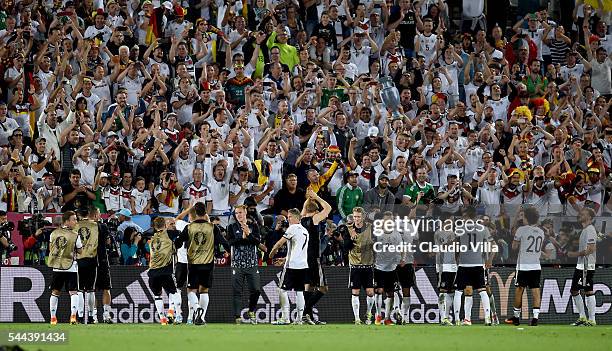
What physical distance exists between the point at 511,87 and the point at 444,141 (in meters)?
3.65

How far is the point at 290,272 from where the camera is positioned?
23.4 metres

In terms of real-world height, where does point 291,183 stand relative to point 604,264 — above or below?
above

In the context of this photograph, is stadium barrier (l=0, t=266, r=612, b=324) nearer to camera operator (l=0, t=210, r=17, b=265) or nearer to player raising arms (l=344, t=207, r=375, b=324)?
camera operator (l=0, t=210, r=17, b=265)

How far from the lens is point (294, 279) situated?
23.4 metres

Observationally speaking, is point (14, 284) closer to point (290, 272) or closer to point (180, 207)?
point (180, 207)

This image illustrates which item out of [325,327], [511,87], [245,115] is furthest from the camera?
[511,87]

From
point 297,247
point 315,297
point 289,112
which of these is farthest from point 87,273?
point 289,112

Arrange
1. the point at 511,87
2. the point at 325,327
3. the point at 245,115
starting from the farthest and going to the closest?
1. the point at 511,87
2. the point at 245,115
3. the point at 325,327

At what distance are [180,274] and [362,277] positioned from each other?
357cm

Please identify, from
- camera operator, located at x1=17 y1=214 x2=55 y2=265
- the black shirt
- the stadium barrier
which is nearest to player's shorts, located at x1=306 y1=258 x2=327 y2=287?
the stadium barrier

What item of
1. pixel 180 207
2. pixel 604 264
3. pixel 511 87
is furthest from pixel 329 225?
pixel 511 87

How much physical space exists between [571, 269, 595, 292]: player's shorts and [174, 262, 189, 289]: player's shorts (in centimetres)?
763

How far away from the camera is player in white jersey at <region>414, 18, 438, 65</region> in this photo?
31.4 metres

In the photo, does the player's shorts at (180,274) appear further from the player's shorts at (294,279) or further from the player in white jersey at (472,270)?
the player in white jersey at (472,270)
